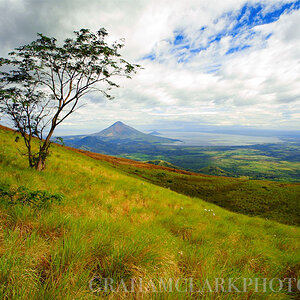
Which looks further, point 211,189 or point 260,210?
point 211,189

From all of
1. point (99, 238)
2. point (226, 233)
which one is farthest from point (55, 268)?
point (226, 233)

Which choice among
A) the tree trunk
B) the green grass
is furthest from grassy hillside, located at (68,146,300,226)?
the tree trunk

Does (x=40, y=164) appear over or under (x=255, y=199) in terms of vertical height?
over

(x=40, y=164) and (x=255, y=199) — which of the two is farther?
(x=255, y=199)

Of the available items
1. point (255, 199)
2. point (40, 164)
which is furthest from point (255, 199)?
point (40, 164)

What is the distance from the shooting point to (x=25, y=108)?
945 cm

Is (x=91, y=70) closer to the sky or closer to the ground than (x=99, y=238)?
closer to the sky

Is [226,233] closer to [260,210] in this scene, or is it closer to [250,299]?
[250,299]

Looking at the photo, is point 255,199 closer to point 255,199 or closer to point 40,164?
point 255,199

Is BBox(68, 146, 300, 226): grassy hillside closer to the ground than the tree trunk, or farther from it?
closer to the ground

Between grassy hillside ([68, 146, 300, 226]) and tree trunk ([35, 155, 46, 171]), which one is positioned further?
grassy hillside ([68, 146, 300, 226])

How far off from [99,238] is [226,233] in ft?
17.5

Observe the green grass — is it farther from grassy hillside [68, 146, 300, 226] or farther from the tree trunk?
the tree trunk

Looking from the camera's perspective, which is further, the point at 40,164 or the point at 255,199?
the point at 255,199
